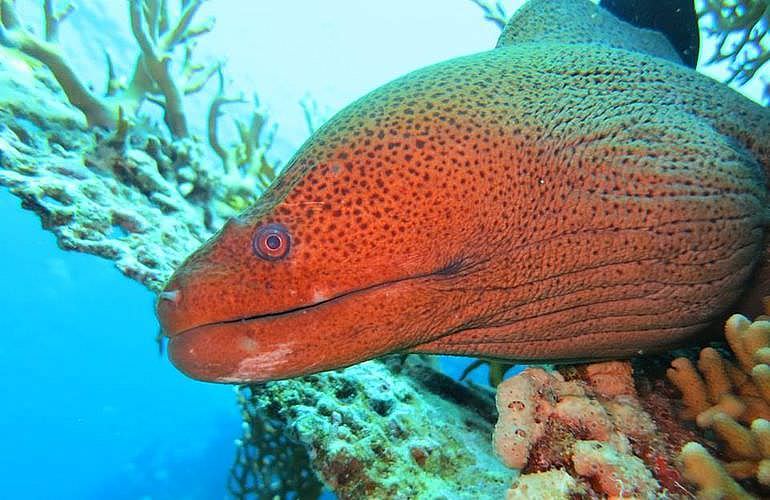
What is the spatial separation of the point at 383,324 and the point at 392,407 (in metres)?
1.49

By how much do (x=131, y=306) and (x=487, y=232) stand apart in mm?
41397

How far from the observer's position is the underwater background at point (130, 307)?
20906 mm

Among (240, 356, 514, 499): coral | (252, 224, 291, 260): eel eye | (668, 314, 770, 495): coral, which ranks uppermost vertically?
(252, 224, 291, 260): eel eye

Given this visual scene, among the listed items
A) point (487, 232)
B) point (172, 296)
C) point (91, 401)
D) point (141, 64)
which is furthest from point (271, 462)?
point (91, 401)

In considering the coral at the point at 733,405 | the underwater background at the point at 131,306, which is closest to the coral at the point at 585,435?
the coral at the point at 733,405

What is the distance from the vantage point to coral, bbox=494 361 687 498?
60.0 inches

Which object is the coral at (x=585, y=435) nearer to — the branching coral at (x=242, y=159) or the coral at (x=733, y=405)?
the coral at (x=733, y=405)

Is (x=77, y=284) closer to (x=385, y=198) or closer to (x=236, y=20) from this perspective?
(x=236, y=20)

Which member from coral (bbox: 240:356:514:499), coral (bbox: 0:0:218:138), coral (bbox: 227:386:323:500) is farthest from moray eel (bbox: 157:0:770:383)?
coral (bbox: 0:0:218:138)

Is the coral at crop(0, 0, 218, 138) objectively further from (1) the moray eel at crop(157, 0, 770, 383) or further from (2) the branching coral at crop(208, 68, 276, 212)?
(1) the moray eel at crop(157, 0, 770, 383)

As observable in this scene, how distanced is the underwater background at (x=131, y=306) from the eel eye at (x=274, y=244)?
64.8 feet

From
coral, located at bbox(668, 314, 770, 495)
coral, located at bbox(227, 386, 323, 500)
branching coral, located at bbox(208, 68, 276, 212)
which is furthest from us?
branching coral, located at bbox(208, 68, 276, 212)

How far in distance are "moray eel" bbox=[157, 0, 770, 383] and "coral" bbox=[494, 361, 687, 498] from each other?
0.15m

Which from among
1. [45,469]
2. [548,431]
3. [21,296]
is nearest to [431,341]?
[548,431]
